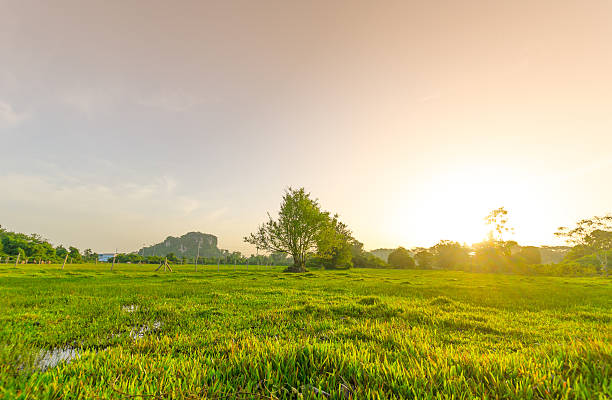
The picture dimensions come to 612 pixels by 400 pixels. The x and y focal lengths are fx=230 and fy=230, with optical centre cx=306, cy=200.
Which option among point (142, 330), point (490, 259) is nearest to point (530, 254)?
point (490, 259)

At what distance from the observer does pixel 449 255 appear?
70.2m

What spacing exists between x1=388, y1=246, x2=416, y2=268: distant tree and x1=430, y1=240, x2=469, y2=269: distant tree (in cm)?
816

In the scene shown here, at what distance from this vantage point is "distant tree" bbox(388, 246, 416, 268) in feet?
233

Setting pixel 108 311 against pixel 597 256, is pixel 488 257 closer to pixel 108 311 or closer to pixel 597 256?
pixel 597 256

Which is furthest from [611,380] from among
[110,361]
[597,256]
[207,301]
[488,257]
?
[597,256]

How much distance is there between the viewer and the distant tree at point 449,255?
226 ft

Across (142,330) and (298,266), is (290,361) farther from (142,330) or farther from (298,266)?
(298,266)

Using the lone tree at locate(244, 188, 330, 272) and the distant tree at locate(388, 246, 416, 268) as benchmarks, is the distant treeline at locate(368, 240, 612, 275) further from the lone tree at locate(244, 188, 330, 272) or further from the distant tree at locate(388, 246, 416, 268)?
the lone tree at locate(244, 188, 330, 272)

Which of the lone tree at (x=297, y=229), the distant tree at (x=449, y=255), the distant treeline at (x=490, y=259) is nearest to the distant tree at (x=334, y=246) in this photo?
the lone tree at (x=297, y=229)

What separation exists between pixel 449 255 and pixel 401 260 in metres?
14.3

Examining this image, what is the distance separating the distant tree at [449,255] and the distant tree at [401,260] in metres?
8.16

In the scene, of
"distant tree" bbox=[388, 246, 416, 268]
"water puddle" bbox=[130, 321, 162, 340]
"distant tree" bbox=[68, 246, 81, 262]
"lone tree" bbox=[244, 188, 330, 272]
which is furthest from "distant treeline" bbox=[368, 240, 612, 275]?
"distant tree" bbox=[68, 246, 81, 262]

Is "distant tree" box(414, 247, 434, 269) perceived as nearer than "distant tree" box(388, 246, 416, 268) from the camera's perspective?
No

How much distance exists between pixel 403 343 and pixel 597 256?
99.3 metres
